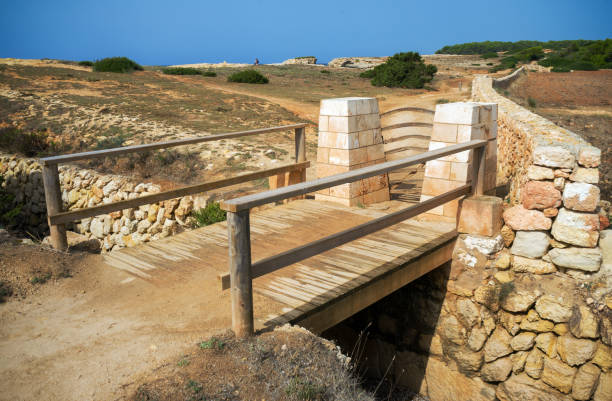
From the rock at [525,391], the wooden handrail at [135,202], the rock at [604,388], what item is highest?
the wooden handrail at [135,202]

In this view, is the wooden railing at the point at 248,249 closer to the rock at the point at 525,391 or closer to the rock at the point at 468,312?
the rock at the point at 468,312

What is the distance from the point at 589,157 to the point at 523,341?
2.15 m

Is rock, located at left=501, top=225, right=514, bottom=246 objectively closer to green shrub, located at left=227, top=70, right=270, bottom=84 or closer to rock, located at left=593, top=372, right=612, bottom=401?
rock, located at left=593, top=372, right=612, bottom=401

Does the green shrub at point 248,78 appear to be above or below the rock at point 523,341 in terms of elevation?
above

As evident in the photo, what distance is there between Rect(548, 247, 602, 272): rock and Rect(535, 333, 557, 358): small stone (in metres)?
0.81

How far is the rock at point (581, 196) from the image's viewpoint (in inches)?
205

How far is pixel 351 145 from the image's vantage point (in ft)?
22.8

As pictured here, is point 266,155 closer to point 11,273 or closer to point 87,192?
point 87,192

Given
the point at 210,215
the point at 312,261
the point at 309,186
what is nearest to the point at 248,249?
the point at 309,186

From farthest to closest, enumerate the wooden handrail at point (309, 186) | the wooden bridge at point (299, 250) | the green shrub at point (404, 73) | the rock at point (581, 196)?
the green shrub at point (404, 73), the rock at point (581, 196), the wooden bridge at point (299, 250), the wooden handrail at point (309, 186)

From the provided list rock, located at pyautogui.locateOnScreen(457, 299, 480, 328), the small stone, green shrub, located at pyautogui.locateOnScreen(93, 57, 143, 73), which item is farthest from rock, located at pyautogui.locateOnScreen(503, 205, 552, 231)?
green shrub, located at pyautogui.locateOnScreen(93, 57, 143, 73)

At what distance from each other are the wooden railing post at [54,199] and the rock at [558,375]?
5.45 meters

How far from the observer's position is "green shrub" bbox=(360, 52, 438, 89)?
32250 mm

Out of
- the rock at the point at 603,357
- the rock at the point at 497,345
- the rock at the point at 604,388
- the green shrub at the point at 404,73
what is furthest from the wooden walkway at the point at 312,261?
the green shrub at the point at 404,73
